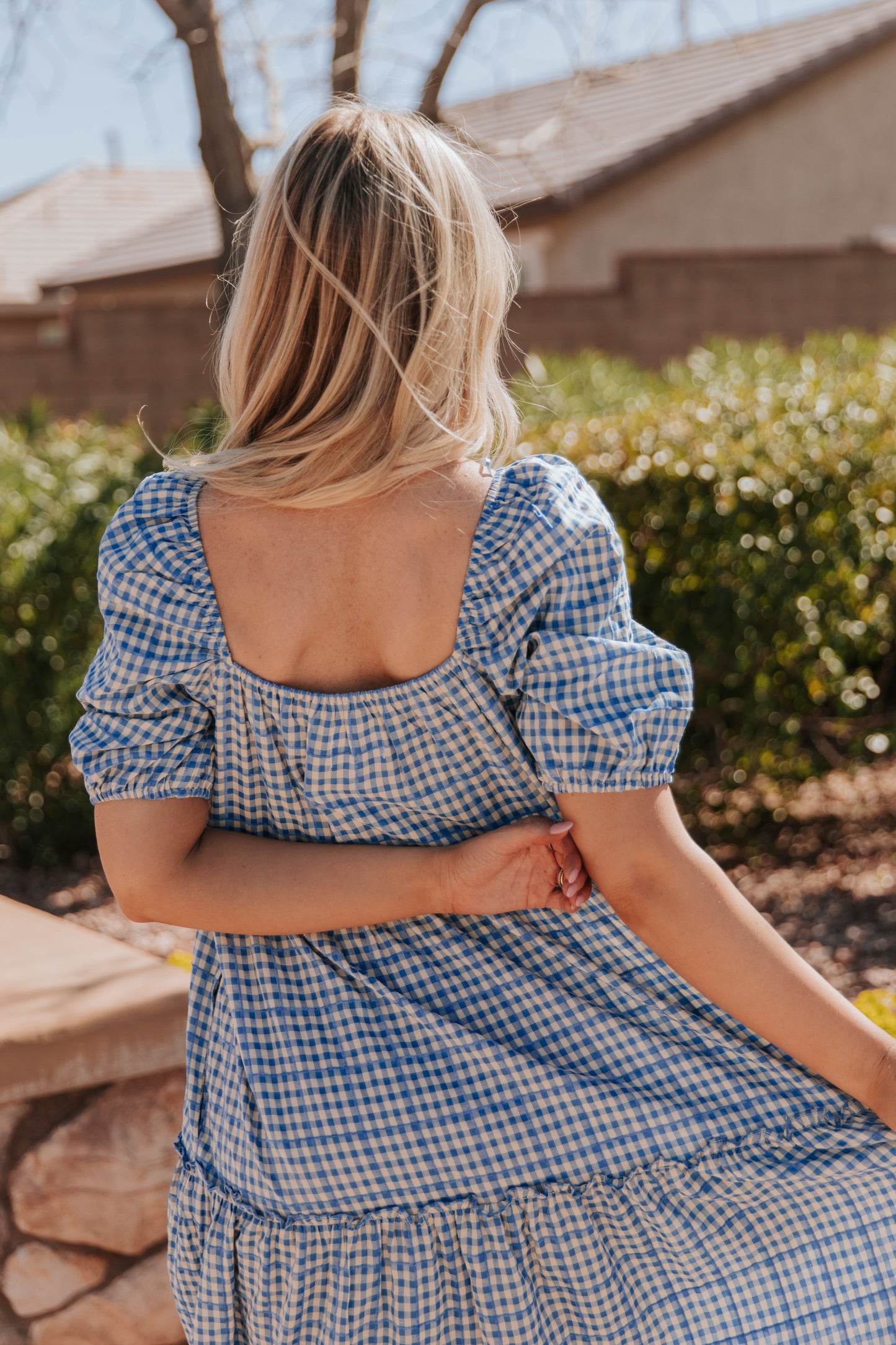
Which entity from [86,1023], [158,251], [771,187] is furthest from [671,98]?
[86,1023]

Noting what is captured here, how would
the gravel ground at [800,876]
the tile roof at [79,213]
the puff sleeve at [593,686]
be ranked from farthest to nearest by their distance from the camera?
the tile roof at [79,213] < the gravel ground at [800,876] < the puff sleeve at [593,686]

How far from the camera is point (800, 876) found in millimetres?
4980

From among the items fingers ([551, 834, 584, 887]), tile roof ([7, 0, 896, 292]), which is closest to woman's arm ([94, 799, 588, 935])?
fingers ([551, 834, 584, 887])

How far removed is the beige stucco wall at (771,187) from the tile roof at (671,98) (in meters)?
0.29

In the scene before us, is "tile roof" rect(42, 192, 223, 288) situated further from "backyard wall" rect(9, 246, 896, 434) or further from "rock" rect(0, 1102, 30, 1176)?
"rock" rect(0, 1102, 30, 1176)

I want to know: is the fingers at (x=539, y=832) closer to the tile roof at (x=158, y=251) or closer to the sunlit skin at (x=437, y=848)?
the sunlit skin at (x=437, y=848)

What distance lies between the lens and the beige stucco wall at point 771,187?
595 inches

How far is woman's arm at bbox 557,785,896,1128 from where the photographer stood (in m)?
1.33

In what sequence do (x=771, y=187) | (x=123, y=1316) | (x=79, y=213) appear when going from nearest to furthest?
(x=123, y=1316) < (x=771, y=187) < (x=79, y=213)

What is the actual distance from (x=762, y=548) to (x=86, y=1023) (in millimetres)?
2984

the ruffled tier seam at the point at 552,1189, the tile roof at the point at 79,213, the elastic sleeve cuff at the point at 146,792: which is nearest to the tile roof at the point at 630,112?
the tile roof at the point at 79,213

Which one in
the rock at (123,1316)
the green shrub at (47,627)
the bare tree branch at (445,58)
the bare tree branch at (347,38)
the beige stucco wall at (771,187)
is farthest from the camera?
the beige stucco wall at (771,187)

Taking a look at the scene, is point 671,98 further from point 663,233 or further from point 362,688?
point 362,688

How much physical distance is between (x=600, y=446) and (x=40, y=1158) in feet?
10.2
